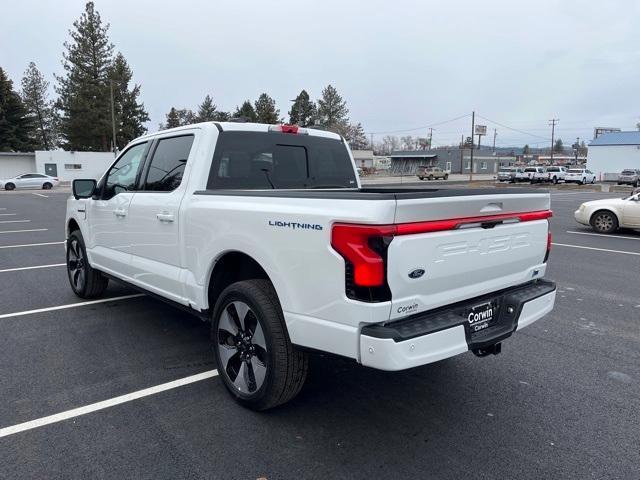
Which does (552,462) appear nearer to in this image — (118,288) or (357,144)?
(118,288)

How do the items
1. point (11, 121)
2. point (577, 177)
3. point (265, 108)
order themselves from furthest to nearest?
point (265, 108) < point (11, 121) < point (577, 177)

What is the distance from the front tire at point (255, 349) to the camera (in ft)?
10.1

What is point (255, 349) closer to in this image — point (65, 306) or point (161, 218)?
point (161, 218)

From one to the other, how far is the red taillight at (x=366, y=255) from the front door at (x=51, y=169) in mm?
55597

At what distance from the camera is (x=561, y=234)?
1325 cm

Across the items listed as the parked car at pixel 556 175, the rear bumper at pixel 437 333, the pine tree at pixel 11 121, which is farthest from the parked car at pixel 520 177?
the pine tree at pixel 11 121

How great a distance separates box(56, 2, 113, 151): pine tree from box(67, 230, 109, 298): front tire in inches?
2293

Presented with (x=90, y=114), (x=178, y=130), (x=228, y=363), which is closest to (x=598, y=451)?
(x=228, y=363)

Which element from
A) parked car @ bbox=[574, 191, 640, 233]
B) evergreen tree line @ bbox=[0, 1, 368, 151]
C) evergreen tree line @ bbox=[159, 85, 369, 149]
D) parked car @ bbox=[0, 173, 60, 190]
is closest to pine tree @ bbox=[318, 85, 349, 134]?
evergreen tree line @ bbox=[159, 85, 369, 149]

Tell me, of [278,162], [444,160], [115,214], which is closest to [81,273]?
[115,214]

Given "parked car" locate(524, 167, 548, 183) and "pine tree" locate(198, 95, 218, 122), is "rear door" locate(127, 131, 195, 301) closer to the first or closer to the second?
"parked car" locate(524, 167, 548, 183)

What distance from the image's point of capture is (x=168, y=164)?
14.3 feet

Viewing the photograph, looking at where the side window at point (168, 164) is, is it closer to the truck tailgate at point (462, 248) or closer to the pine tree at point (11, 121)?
the truck tailgate at point (462, 248)

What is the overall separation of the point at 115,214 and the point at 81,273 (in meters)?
1.72
